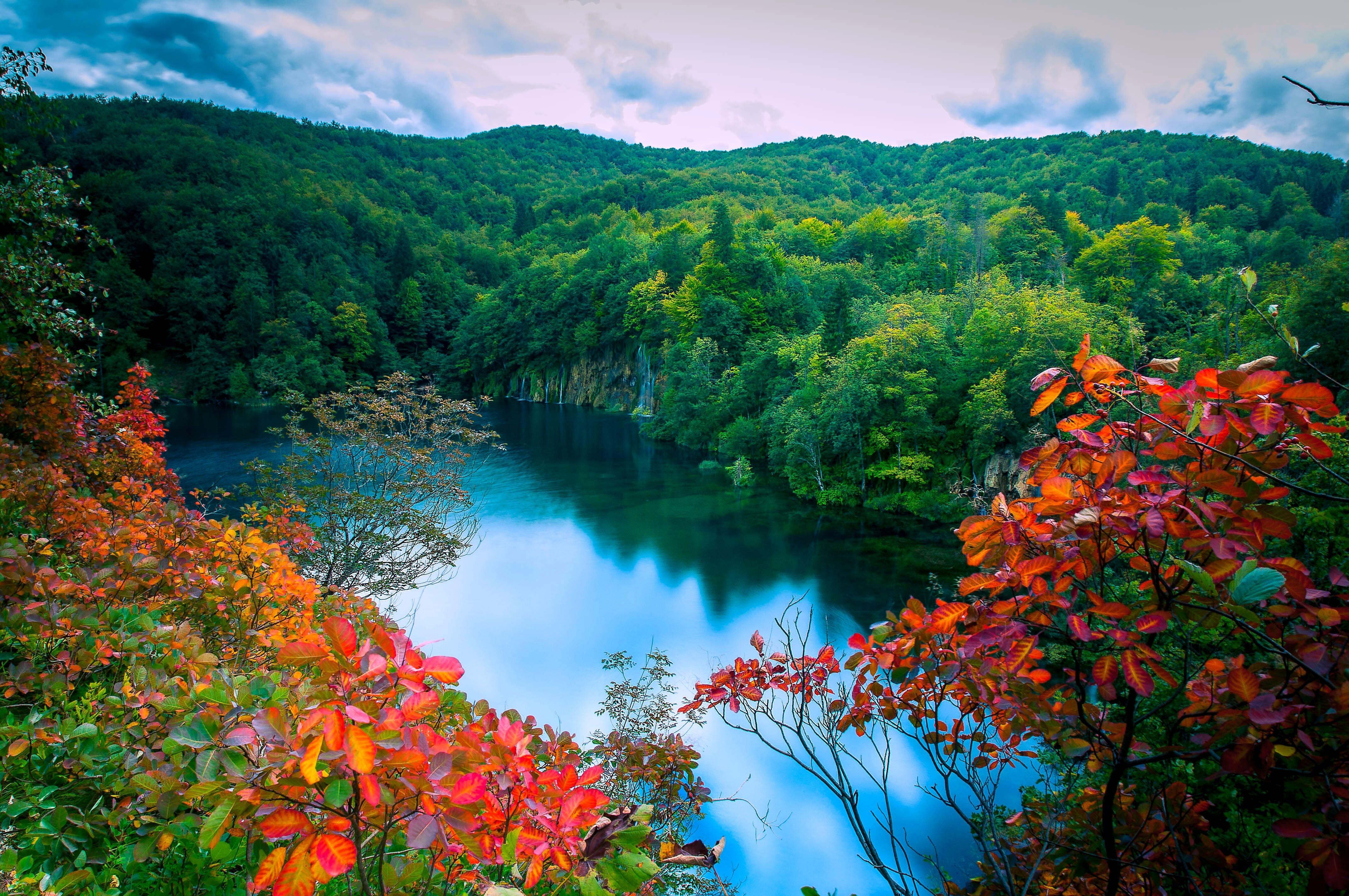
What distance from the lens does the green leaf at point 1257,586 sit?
1.09m

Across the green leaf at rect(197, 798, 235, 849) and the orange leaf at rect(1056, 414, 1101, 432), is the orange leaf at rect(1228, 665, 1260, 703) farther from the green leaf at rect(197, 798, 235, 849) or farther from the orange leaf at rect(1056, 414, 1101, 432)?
the green leaf at rect(197, 798, 235, 849)

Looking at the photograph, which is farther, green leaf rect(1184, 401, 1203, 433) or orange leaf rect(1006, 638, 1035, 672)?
orange leaf rect(1006, 638, 1035, 672)

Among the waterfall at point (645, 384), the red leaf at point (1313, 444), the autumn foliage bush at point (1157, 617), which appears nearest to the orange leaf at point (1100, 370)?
the autumn foliage bush at point (1157, 617)

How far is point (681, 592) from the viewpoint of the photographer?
614 inches

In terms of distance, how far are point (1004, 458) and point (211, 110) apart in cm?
10481

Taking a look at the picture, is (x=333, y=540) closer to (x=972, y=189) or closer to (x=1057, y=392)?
(x=1057, y=392)

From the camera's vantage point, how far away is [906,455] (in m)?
21.1

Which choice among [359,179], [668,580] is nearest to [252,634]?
[668,580]

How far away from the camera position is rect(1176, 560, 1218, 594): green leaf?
1253 millimetres

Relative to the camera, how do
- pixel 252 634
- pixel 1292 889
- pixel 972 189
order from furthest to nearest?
pixel 972 189 < pixel 252 634 < pixel 1292 889

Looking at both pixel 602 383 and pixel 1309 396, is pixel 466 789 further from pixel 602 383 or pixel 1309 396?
pixel 602 383

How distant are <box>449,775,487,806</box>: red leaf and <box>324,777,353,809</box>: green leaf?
0.66ft

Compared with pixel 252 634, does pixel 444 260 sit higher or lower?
higher

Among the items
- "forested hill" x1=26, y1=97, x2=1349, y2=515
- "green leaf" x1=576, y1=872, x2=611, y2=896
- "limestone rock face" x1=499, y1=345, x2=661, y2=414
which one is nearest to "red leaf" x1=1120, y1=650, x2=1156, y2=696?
A: "green leaf" x1=576, y1=872, x2=611, y2=896
